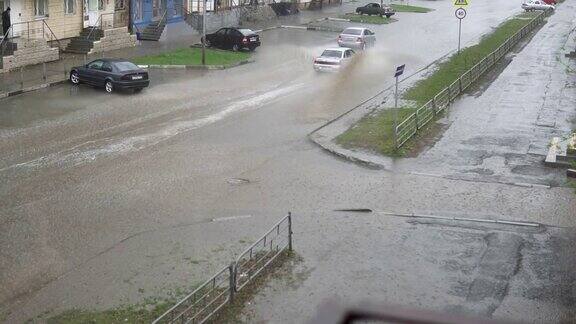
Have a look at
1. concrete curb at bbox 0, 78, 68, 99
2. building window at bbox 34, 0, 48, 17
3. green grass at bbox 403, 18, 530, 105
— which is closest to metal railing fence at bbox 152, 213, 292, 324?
concrete curb at bbox 0, 78, 68, 99

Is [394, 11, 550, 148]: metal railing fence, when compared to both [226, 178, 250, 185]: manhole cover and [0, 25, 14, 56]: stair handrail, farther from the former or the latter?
[0, 25, 14, 56]: stair handrail

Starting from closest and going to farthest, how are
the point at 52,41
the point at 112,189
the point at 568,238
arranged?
the point at 568,238
the point at 112,189
the point at 52,41

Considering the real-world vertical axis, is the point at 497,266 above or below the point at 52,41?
below

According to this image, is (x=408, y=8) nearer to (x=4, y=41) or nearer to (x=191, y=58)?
(x=191, y=58)

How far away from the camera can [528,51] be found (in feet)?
149

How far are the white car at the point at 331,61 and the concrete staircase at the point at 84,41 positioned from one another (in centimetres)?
1066

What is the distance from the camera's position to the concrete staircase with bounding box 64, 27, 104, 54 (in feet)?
120

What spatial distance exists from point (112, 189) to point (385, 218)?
6055mm

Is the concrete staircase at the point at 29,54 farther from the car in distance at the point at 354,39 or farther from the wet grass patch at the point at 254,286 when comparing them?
the wet grass patch at the point at 254,286

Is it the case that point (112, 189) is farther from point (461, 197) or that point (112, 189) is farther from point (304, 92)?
point (304, 92)

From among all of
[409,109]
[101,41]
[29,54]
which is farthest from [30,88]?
[409,109]

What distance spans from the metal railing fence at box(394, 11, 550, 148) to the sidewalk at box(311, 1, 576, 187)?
1.42ft

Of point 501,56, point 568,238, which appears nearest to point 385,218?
point 568,238

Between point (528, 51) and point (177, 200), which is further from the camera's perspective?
point (528, 51)
